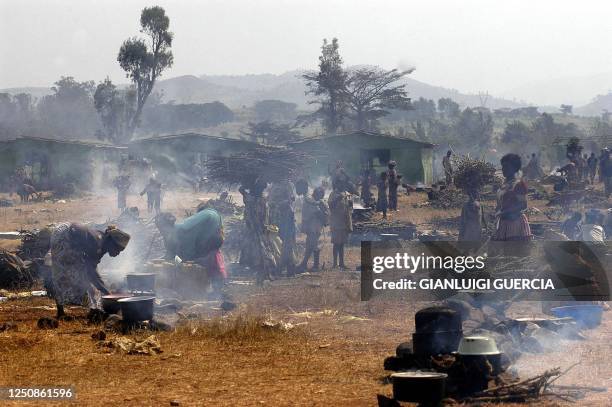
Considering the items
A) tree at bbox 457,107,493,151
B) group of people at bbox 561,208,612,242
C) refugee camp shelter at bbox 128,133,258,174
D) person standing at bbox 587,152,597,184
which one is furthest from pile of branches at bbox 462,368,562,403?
tree at bbox 457,107,493,151

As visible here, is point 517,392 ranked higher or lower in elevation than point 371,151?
lower

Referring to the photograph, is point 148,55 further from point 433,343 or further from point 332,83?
point 433,343

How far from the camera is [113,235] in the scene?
36.6 ft

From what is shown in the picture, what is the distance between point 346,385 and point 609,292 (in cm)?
603

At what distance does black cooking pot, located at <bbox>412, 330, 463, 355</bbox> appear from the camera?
7.64 metres

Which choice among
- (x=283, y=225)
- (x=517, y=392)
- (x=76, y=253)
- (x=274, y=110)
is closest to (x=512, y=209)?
(x=517, y=392)

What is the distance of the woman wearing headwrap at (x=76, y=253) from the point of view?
36.7ft

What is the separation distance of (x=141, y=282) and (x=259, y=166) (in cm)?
412

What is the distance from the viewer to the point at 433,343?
7.65 metres

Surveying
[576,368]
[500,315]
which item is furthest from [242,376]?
[500,315]

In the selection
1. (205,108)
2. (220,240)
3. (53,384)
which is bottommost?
(53,384)

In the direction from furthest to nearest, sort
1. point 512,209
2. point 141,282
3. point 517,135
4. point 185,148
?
1. point 517,135
2. point 185,148
3. point 141,282
4. point 512,209

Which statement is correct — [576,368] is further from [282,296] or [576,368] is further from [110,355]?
[282,296]

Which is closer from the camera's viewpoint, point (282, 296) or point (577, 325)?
point (577, 325)
